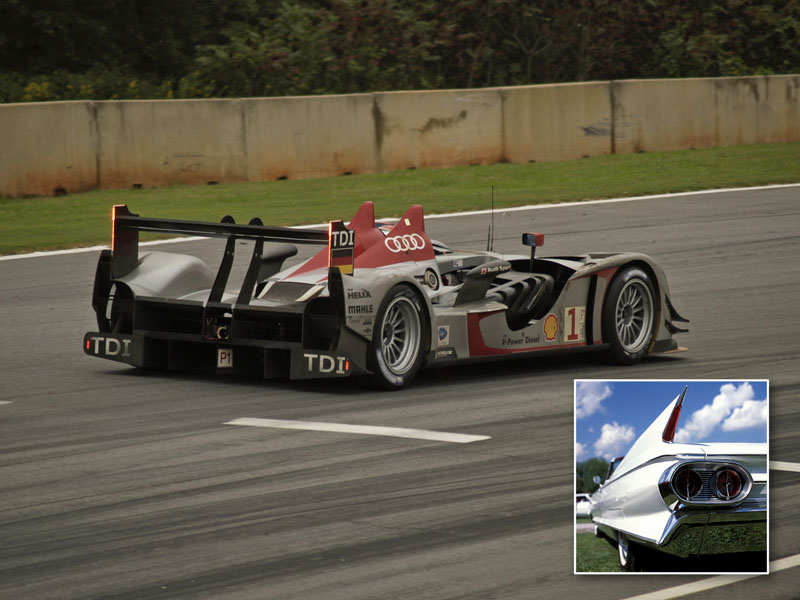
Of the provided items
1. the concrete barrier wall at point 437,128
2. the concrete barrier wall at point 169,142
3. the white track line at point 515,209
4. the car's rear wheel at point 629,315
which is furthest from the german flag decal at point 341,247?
the concrete barrier wall at point 437,128

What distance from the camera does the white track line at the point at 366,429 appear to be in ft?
26.0

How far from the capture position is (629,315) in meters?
10.5

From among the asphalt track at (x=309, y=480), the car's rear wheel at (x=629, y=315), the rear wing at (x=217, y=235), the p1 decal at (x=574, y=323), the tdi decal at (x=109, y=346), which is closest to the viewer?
the asphalt track at (x=309, y=480)

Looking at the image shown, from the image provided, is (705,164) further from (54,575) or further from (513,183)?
(54,575)

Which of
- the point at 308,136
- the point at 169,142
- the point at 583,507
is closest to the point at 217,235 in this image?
the point at 583,507

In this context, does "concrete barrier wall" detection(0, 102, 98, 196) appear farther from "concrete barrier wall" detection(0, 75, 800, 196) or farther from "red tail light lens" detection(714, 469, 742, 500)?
"red tail light lens" detection(714, 469, 742, 500)

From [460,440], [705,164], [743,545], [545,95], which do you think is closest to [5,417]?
[460,440]

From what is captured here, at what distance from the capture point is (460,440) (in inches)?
310

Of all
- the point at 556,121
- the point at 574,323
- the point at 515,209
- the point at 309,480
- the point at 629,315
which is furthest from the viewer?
the point at 556,121

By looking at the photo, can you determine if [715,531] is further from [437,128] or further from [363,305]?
[437,128]

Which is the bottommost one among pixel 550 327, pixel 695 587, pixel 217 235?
pixel 695 587

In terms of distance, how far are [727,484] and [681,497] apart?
17 centimetres

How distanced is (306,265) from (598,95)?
16.7 meters

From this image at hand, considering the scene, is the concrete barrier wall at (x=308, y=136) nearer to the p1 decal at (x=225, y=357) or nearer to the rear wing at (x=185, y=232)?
the rear wing at (x=185, y=232)
